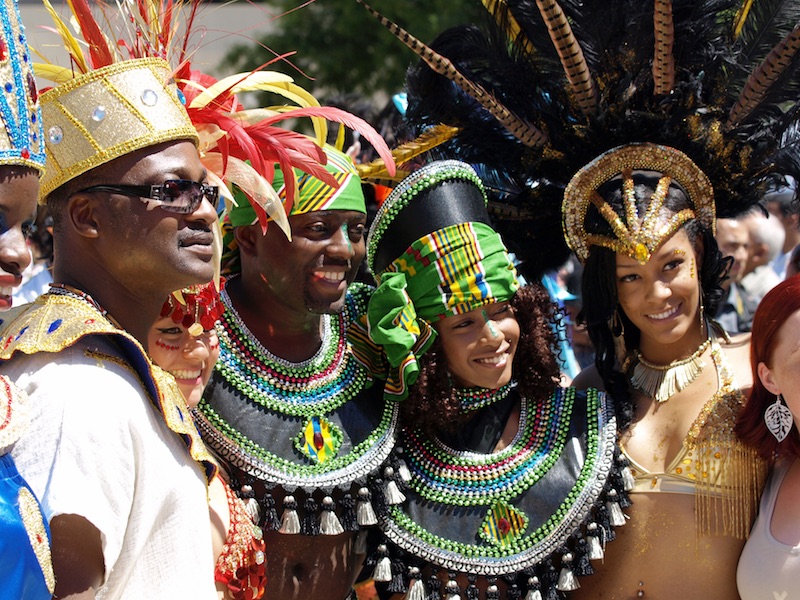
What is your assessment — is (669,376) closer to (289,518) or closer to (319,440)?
(319,440)

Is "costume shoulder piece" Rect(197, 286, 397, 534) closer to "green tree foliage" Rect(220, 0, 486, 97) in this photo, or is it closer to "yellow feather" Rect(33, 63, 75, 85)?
"yellow feather" Rect(33, 63, 75, 85)

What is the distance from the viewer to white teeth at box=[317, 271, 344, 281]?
11.0 ft

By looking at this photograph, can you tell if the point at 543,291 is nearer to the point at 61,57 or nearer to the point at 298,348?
Result: the point at 298,348

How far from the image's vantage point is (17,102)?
6.48ft

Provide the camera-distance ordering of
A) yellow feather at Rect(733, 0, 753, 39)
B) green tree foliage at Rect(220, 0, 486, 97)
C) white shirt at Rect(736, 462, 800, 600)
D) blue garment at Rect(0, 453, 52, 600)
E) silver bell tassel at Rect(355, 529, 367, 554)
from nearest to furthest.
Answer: blue garment at Rect(0, 453, 52, 600), white shirt at Rect(736, 462, 800, 600), silver bell tassel at Rect(355, 529, 367, 554), yellow feather at Rect(733, 0, 753, 39), green tree foliage at Rect(220, 0, 486, 97)

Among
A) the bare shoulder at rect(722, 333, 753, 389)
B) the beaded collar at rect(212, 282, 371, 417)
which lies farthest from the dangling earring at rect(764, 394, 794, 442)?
the beaded collar at rect(212, 282, 371, 417)

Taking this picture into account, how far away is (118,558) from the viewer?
2027mm

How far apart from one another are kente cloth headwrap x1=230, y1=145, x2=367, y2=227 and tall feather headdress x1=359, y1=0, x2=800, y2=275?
472 mm

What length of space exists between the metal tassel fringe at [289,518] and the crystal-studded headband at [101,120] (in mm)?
1321

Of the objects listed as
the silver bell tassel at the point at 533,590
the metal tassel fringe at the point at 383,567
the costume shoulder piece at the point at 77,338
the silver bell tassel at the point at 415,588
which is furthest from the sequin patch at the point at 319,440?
the costume shoulder piece at the point at 77,338

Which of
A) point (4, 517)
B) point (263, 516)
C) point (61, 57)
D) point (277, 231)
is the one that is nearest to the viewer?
point (4, 517)

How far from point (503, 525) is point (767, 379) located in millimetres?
954

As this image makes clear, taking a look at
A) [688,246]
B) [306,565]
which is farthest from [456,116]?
[306,565]

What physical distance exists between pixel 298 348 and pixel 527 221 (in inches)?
41.4
